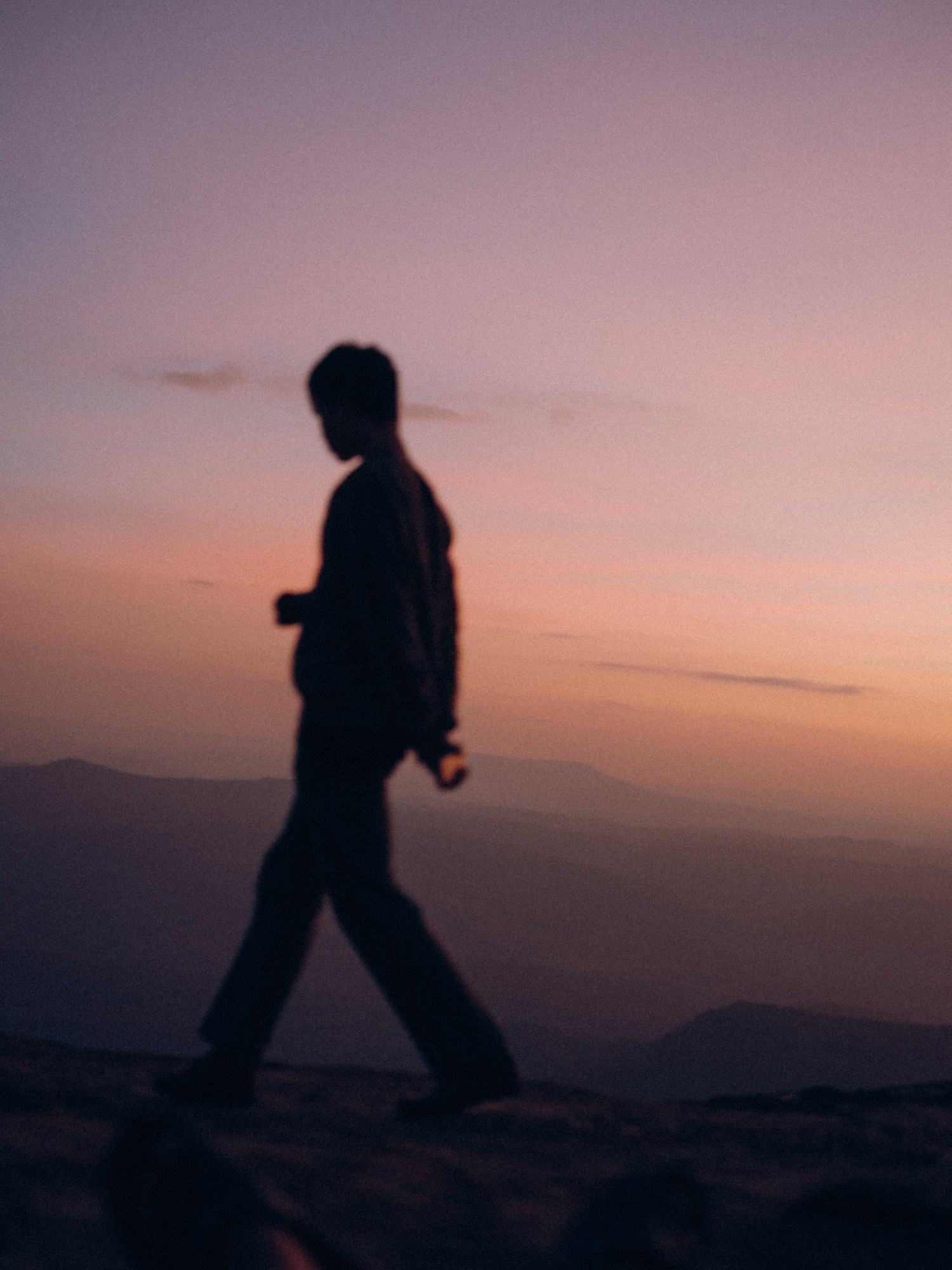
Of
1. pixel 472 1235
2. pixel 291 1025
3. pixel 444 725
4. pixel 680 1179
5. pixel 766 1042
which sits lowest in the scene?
pixel 291 1025

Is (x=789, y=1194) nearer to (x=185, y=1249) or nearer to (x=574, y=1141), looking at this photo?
(x=574, y=1141)

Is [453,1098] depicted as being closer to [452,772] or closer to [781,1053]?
[452,772]

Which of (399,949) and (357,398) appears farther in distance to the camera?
(357,398)

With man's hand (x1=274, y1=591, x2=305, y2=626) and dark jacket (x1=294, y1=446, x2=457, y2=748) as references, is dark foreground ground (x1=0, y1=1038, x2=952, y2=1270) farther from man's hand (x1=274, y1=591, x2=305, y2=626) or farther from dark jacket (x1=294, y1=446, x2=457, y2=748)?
man's hand (x1=274, y1=591, x2=305, y2=626)

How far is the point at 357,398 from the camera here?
304 cm

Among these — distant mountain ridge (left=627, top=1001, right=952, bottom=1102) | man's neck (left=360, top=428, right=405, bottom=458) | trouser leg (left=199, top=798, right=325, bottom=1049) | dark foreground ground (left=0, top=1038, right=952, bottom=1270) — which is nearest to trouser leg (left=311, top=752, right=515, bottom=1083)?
trouser leg (left=199, top=798, right=325, bottom=1049)

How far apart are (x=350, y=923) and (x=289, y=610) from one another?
911 millimetres

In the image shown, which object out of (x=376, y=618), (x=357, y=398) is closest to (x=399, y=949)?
(x=376, y=618)

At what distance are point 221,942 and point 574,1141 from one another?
642 feet

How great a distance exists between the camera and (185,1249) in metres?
1.27

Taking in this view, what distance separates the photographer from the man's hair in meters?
3.04

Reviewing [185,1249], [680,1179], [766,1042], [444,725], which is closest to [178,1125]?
[185,1249]

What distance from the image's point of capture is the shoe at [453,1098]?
2809 mm

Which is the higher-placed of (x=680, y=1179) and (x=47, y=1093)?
(x=680, y=1179)
